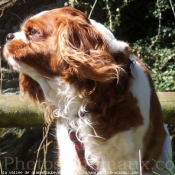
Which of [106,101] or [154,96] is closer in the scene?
[106,101]

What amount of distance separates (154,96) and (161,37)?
11.3 feet

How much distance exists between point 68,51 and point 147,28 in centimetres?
410

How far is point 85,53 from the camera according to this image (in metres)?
3.11

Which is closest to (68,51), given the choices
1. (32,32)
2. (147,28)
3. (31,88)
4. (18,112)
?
(32,32)

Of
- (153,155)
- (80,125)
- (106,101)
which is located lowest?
(153,155)

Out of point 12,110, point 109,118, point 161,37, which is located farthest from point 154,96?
point 161,37

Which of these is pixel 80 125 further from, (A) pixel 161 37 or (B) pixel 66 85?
(A) pixel 161 37

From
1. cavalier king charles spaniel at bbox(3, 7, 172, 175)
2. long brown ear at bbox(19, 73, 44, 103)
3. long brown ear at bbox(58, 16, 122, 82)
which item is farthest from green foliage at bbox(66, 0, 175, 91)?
long brown ear at bbox(58, 16, 122, 82)

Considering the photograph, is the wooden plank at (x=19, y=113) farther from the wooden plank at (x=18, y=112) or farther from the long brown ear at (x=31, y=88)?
the long brown ear at (x=31, y=88)

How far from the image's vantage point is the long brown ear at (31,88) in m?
3.47

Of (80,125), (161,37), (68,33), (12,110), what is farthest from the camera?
(161,37)

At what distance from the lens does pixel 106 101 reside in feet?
10.7

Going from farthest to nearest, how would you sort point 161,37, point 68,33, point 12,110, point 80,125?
point 161,37 < point 12,110 < point 80,125 < point 68,33

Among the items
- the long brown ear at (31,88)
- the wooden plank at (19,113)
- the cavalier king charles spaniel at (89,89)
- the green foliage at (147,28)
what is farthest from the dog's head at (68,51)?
the green foliage at (147,28)
